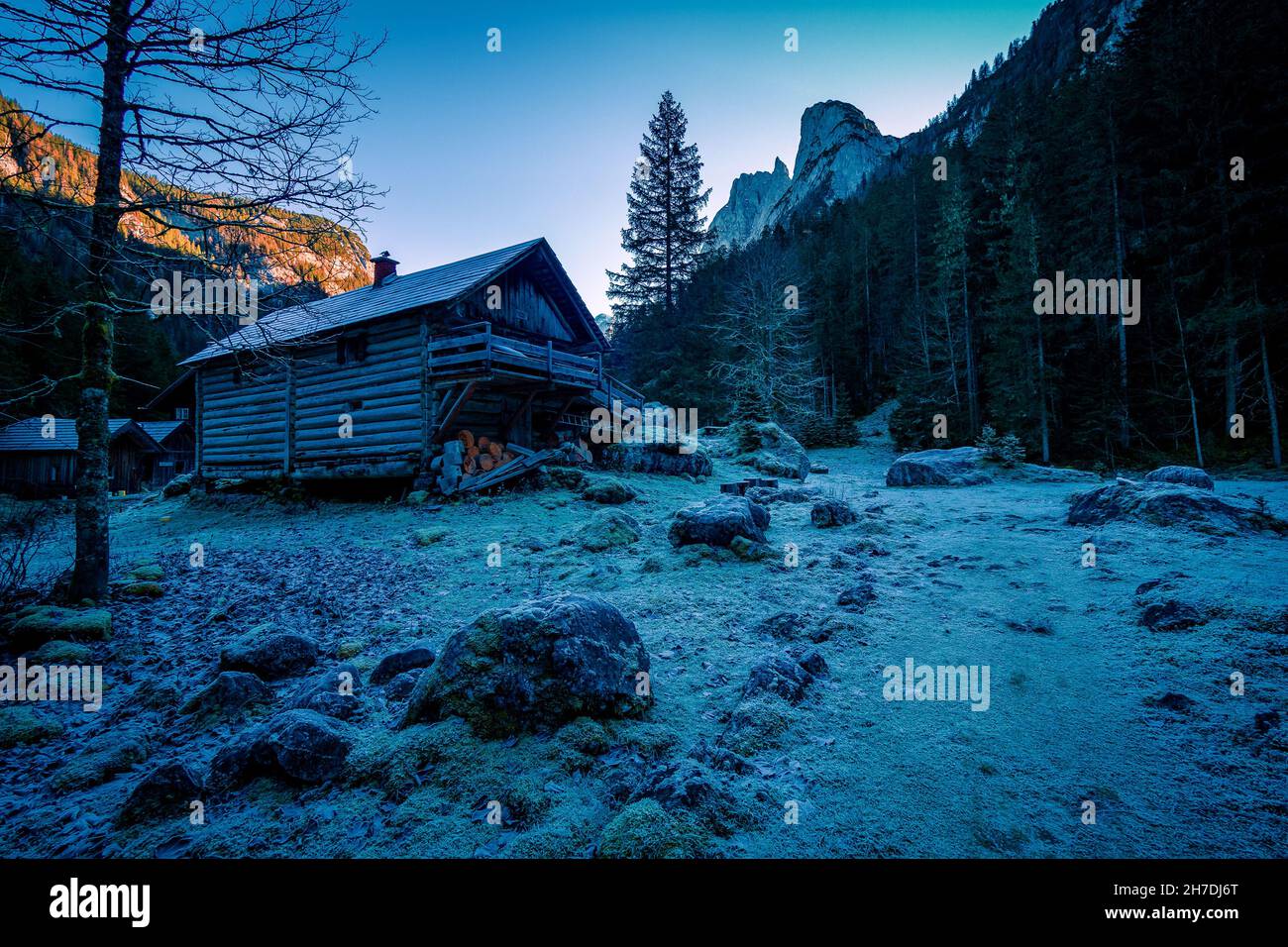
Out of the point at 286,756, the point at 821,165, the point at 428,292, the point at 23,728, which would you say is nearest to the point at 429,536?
the point at 23,728

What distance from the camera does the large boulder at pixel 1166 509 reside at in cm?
602

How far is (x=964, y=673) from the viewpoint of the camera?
3.63 m

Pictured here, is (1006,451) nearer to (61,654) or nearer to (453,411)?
(453,411)

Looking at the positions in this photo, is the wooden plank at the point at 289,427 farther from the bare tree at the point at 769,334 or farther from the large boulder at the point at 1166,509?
the large boulder at the point at 1166,509

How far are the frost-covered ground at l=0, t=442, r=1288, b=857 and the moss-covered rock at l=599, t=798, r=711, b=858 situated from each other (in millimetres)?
23

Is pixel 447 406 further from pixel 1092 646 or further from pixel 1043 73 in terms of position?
pixel 1043 73

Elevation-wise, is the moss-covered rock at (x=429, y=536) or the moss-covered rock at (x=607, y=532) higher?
the moss-covered rock at (x=607, y=532)

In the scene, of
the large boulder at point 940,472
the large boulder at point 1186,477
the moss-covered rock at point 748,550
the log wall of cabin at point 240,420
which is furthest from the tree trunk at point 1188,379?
the log wall of cabin at point 240,420

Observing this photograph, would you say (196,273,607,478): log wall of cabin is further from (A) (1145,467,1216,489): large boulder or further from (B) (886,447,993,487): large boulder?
(A) (1145,467,1216,489): large boulder

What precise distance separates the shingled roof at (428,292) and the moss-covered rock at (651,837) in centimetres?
1318

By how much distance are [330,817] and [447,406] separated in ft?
39.8

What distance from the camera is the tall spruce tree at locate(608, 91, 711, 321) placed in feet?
117

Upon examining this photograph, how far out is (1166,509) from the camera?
6.51 m
